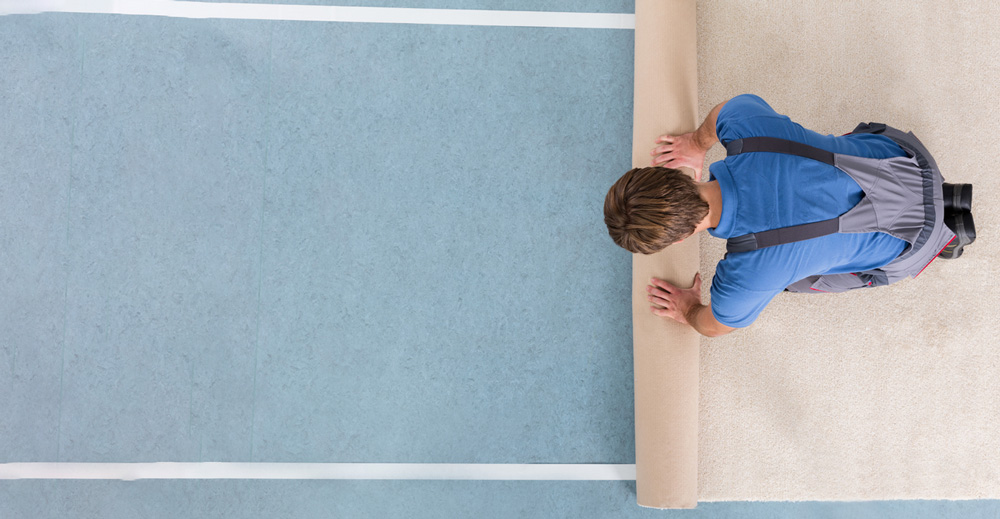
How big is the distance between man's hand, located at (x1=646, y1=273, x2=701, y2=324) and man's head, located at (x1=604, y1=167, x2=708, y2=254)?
1.37 ft

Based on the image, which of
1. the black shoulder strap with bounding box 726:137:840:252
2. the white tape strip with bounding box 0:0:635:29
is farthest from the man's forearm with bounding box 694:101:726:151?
the white tape strip with bounding box 0:0:635:29

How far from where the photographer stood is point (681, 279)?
184 centimetres

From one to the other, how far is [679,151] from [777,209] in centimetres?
54

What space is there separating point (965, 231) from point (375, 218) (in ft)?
6.91

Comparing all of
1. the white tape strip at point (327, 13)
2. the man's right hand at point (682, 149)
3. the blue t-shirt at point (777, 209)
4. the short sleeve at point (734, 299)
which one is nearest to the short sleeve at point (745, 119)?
the blue t-shirt at point (777, 209)

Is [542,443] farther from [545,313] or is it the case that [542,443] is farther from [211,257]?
[211,257]

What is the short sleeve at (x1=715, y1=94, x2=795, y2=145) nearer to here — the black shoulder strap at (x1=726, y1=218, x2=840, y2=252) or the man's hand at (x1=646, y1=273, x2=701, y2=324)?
the black shoulder strap at (x1=726, y1=218, x2=840, y2=252)

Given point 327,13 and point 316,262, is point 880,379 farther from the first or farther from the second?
point 327,13

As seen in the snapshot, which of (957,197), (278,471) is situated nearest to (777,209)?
(957,197)

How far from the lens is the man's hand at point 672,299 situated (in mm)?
1793

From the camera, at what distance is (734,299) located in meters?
1.50

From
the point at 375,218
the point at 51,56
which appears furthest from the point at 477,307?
the point at 51,56

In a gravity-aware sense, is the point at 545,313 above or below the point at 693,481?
above

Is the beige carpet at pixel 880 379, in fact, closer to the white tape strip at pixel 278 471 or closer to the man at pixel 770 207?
the man at pixel 770 207
